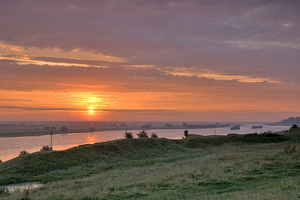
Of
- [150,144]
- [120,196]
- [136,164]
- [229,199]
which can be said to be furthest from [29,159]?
[229,199]

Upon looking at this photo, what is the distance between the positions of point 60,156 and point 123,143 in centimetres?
1238

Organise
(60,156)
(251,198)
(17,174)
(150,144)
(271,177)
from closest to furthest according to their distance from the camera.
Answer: (251,198)
(271,177)
(17,174)
(60,156)
(150,144)

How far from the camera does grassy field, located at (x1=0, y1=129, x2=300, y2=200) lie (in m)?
12.9

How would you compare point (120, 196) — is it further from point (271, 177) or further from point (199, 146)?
point (199, 146)

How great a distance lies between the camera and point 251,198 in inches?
386

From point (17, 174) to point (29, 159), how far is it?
5320mm

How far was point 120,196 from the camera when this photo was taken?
1316 centimetres

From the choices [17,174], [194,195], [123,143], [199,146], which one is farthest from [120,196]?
[199,146]

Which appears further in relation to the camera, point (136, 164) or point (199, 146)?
point (199, 146)

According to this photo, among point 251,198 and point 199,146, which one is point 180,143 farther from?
point 251,198

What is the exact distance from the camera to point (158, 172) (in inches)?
872

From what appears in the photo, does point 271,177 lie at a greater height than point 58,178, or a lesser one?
greater

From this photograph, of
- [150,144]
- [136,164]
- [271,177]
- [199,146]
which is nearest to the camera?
[271,177]

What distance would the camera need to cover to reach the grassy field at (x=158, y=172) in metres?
12.9
